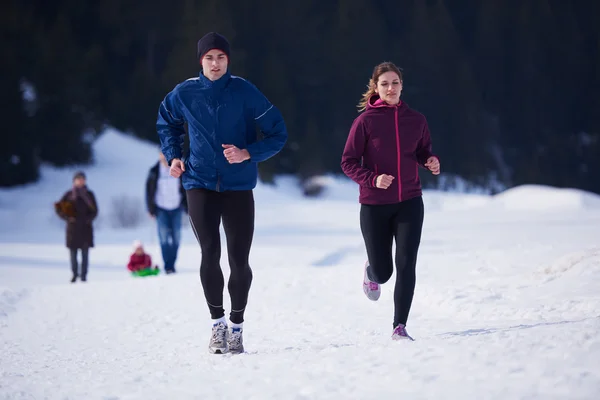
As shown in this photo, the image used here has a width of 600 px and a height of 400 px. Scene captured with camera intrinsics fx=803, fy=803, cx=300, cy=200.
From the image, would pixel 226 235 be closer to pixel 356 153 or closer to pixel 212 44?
pixel 356 153

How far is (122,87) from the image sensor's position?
43781 millimetres

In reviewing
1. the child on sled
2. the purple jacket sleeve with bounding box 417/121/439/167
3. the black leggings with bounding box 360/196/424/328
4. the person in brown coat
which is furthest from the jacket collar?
the person in brown coat

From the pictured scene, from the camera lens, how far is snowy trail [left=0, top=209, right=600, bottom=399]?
3771 mm

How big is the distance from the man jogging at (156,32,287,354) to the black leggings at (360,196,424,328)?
0.79 metres

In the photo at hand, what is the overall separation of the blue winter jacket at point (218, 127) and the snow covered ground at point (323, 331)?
3.60 feet

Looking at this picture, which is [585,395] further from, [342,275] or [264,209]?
[264,209]

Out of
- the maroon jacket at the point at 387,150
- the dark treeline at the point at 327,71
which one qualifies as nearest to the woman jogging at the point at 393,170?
the maroon jacket at the point at 387,150

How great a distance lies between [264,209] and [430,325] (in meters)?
20.6

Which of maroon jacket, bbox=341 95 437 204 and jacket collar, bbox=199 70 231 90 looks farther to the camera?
maroon jacket, bbox=341 95 437 204

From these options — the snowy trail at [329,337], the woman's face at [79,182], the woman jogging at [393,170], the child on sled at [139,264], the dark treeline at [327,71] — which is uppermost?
the dark treeline at [327,71]

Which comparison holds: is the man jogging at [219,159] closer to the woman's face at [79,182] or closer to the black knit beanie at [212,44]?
the black knit beanie at [212,44]

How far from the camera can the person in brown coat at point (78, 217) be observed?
11.5 metres

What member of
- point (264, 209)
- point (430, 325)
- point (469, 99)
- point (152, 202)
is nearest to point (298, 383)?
point (430, 325)

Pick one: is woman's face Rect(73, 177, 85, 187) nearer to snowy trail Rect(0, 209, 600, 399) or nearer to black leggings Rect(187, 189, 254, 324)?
snowy trail Rect(0, 209, 600, 399)
